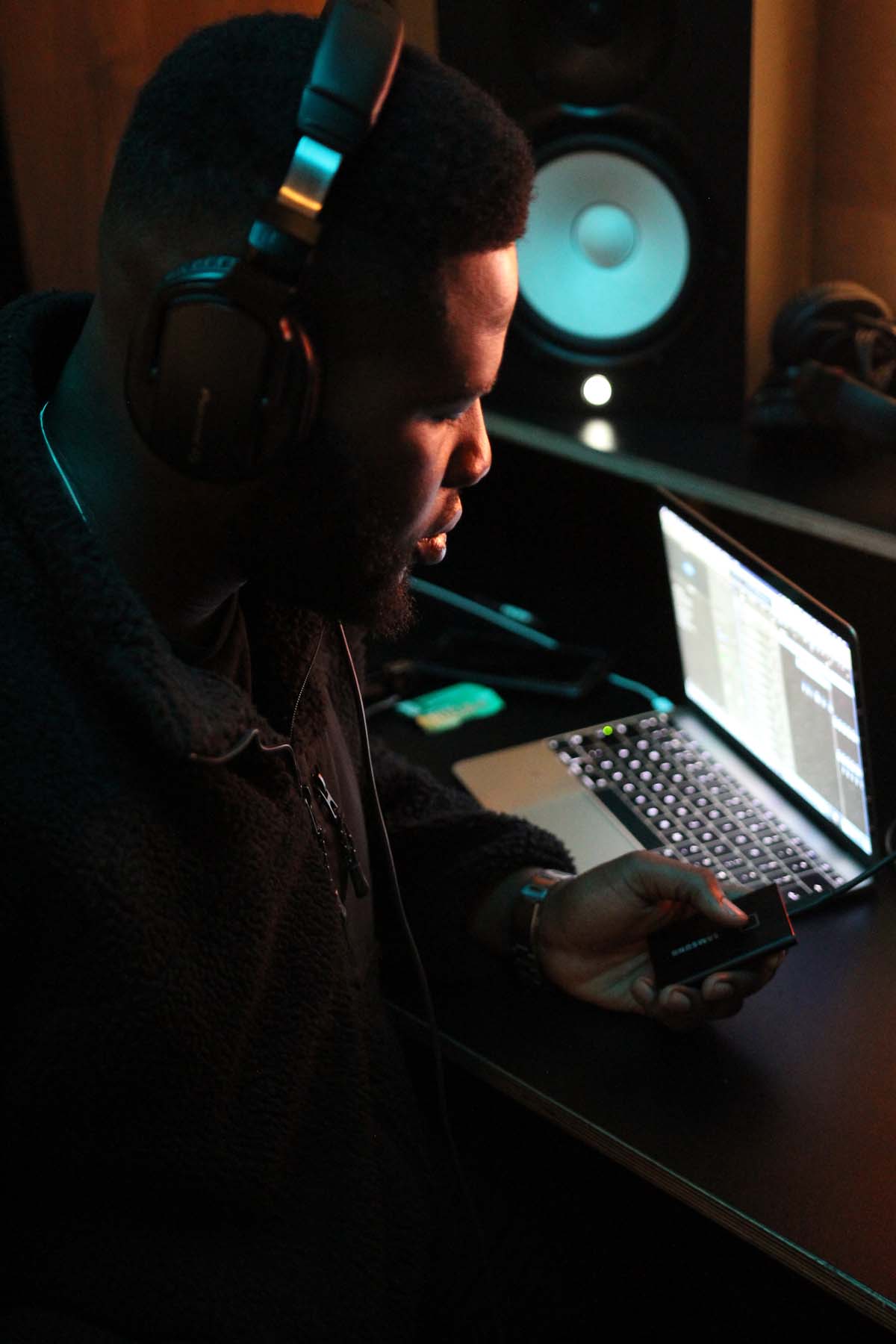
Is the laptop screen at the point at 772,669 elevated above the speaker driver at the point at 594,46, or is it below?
below

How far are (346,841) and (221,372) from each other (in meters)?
0.46

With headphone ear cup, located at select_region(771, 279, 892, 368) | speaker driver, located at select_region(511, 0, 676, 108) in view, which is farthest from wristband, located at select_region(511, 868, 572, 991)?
speaker driver, located at select_region(511, 0, 676, 108)

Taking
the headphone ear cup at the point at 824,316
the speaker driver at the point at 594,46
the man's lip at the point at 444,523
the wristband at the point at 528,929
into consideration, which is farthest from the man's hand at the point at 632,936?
the speaker driver at the point at 594,46

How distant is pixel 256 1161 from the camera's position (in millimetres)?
857

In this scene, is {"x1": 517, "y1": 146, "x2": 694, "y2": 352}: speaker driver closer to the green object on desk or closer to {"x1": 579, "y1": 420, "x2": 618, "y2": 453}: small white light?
{"x1": 579, "y1": 420, "x2": 618, "y2": 453}: small white light

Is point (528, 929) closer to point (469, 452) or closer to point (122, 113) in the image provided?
point (469, 452)

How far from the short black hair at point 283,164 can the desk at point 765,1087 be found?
2.03 ft

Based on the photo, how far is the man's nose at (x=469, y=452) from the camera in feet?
2.78

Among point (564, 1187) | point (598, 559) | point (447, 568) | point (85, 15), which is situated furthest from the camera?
point (447, 568)

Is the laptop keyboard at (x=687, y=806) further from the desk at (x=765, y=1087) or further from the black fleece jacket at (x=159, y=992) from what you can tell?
the black fleece jacket at (x=159, y=992)

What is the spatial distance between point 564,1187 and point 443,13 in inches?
51.0

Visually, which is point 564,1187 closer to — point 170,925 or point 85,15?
point 170,925

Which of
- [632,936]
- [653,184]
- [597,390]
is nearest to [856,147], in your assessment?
[653,184]

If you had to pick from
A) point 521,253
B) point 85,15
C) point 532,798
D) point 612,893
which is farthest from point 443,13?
point 612,893
